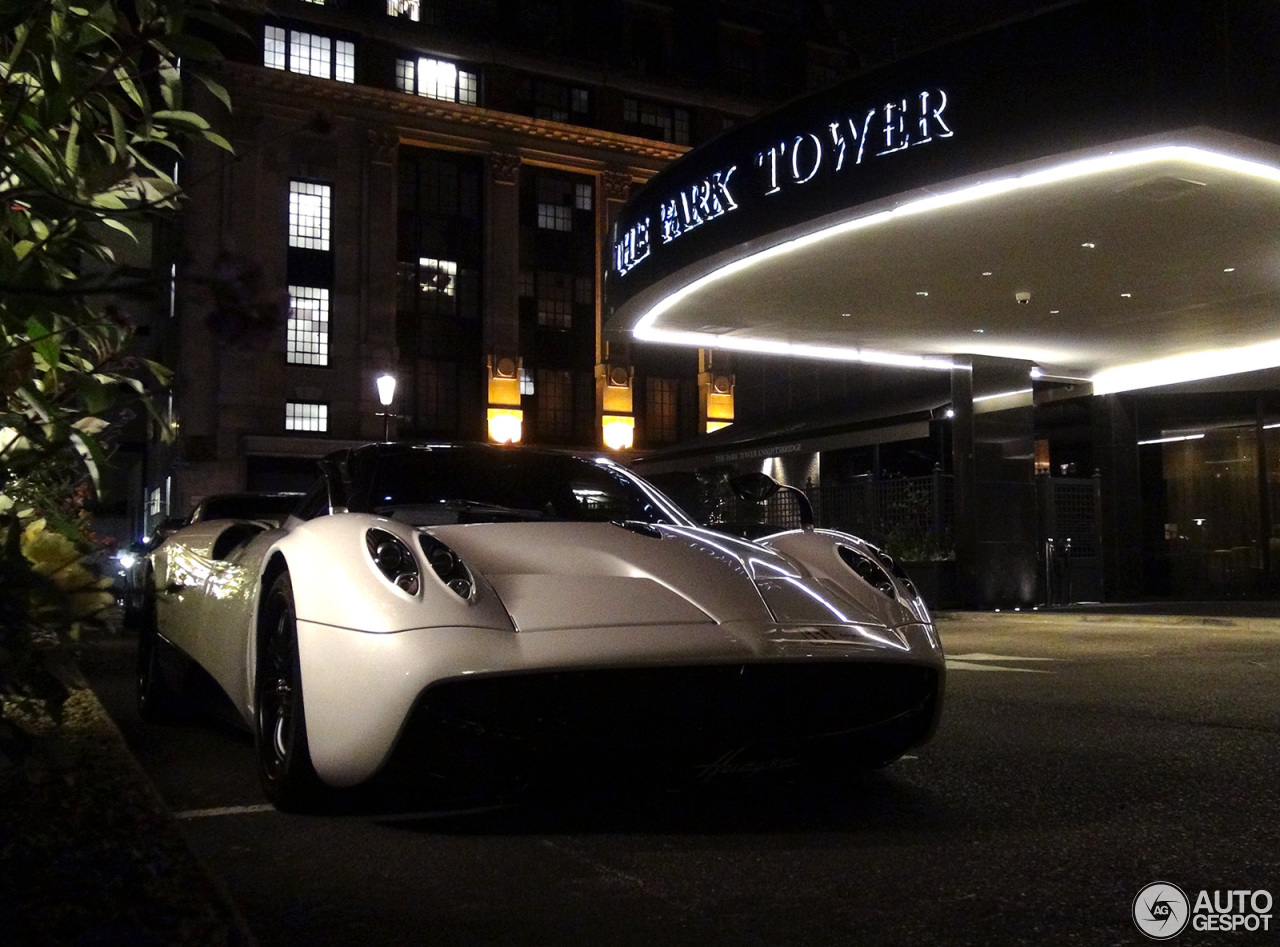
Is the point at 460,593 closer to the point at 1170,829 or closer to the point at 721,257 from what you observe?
the point at 1170,829

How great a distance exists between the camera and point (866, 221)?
12.1 metres

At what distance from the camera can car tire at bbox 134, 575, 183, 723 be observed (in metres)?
6.09

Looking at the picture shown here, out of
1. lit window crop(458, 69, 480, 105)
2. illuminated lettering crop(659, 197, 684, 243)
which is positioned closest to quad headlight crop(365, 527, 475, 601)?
illuminated lettering crop(659, 197, 684, 243)

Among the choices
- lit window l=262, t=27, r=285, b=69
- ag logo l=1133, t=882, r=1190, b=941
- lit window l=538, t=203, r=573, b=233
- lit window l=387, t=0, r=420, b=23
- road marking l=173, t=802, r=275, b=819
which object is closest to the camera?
ag logo l=1133, t=882, r=1190, b=941

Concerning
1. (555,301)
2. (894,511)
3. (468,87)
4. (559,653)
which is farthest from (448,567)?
(468,87)

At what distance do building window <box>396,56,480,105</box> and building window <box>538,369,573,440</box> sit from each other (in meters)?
9.61

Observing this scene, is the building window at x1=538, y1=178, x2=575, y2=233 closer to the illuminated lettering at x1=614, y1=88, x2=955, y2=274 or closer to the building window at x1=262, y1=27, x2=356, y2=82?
the building window at x1=262, y1=27, x2=356, y2=82

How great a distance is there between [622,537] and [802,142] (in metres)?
9.39

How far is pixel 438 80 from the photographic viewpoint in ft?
136

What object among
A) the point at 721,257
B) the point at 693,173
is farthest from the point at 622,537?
the point at 693,173

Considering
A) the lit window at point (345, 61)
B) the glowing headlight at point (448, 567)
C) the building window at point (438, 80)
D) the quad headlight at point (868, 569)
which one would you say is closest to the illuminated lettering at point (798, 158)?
the quad headlight at point (868, 569)

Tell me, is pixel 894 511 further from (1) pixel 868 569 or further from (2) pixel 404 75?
(2) pixel 404 75

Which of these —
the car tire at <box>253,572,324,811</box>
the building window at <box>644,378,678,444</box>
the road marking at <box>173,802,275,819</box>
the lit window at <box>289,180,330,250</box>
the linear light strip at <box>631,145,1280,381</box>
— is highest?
the lit window at <box>289,180,330,250</box>

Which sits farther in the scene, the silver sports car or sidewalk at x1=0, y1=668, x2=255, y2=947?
the silver sports car
